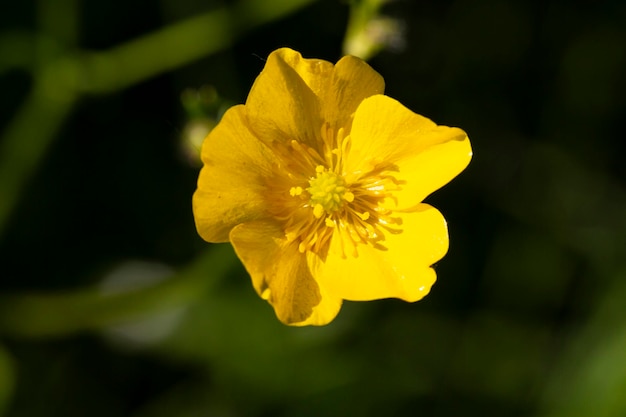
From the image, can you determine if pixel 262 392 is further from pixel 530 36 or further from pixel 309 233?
pixel 530 36

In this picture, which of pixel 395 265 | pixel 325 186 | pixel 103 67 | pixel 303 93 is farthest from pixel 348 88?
pixel 103 67

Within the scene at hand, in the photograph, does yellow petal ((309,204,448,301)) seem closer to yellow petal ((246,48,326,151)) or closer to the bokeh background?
yellow petal ((246,48,326,151))


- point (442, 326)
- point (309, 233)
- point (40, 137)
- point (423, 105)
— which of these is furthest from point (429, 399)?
point (40, 137)

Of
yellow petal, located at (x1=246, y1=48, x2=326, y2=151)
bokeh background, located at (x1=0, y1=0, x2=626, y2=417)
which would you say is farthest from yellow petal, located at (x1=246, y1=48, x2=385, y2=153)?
bokeh background, located at (x1=0, y1=0, x2=626, y2=417)

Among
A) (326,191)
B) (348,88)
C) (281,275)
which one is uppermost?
(348,88)

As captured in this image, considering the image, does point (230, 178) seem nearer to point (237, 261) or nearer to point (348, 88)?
point (348, 88)

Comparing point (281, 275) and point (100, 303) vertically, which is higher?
point (281, 275)

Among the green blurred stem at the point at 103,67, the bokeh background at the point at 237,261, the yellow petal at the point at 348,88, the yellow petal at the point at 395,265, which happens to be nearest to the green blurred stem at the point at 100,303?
the bokeh background at the point at 237,261

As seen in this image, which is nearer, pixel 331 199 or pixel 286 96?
pixel 286 96
